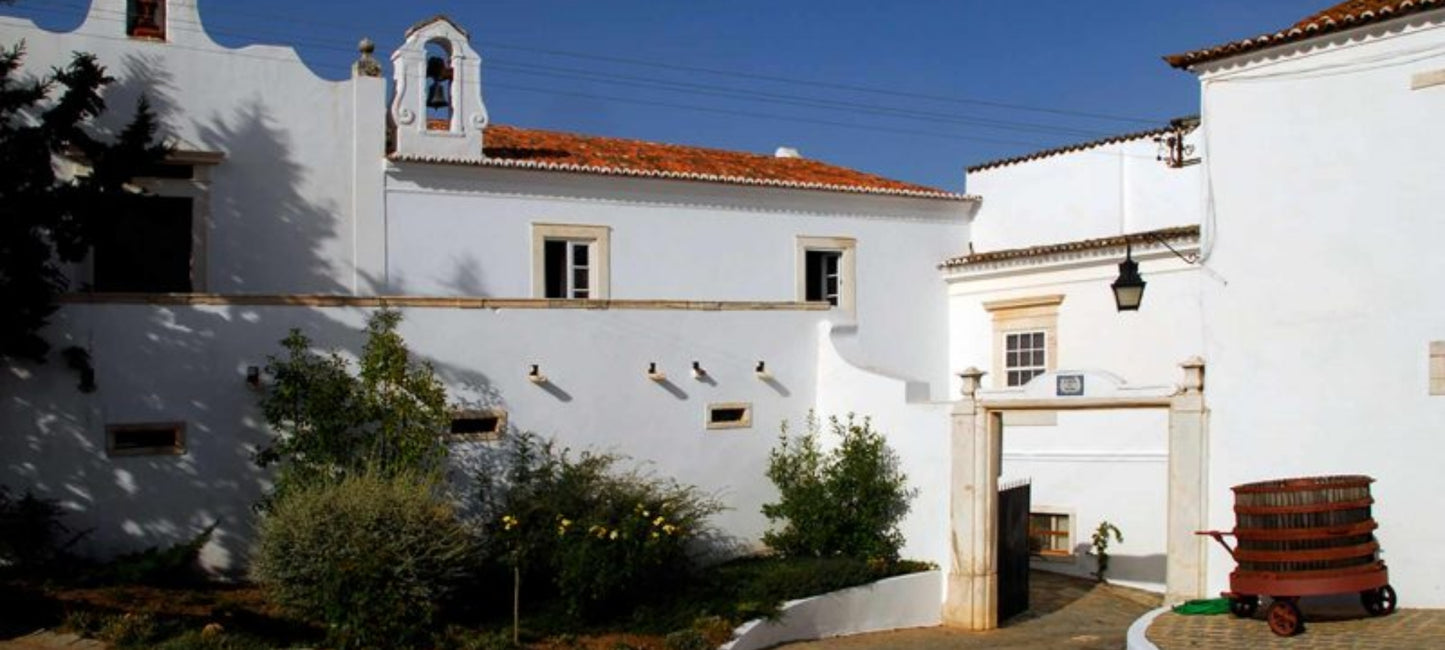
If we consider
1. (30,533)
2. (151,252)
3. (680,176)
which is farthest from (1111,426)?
(30,533)

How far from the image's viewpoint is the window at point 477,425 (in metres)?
18.1

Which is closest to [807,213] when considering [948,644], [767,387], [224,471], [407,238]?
[767,387]

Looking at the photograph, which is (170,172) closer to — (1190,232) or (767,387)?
(767,387)

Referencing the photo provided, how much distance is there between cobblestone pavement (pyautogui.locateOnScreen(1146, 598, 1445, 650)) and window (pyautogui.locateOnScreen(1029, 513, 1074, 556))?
6.99m

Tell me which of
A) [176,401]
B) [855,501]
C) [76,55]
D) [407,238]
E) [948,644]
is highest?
[76,55]

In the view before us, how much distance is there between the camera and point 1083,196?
82.9 feet

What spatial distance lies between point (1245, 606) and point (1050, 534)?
7958 mm

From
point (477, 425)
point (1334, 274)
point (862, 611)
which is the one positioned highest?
point (1334, 274)

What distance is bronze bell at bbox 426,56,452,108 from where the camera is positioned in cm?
2209

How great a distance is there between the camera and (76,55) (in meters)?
18.8

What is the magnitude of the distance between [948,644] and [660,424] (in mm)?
4648

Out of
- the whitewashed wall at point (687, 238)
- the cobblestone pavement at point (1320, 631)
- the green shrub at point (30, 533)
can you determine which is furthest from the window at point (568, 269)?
the cobblestone pavement at point (1320, 631)

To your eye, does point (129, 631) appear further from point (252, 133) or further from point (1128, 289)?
point (1128, 289)

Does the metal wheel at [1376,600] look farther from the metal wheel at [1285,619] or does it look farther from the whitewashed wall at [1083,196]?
the whitewashed wall at [1083,196]
